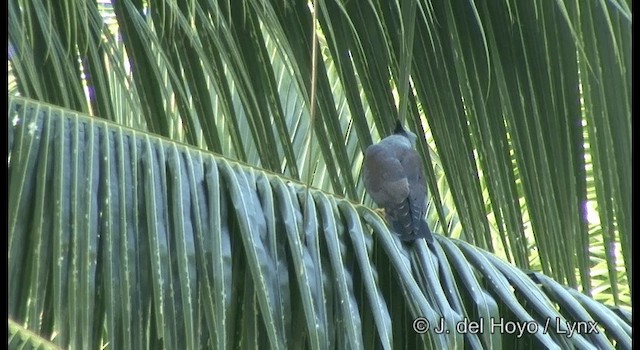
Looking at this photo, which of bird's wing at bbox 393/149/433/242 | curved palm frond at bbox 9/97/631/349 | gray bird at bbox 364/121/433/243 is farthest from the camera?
gray bird at bbox 364/121/433/243

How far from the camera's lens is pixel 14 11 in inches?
66.7

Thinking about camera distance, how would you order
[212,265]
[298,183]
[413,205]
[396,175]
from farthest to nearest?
[396,175] < [413,205] < [298,183] < [212,265]

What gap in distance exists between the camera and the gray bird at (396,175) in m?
2.37

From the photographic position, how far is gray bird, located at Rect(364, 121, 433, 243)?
2.37m

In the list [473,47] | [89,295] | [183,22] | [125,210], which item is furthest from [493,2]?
[89,295]

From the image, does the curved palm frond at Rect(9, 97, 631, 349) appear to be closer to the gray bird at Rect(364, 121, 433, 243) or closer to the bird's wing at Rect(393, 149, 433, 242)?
the bird's wing at Rect(393, 149, 433, 242)

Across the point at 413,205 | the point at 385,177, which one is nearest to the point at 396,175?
the point at 385,177

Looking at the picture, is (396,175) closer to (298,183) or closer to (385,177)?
(385,177)

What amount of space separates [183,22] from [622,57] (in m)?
0.81

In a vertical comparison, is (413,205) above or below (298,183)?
below

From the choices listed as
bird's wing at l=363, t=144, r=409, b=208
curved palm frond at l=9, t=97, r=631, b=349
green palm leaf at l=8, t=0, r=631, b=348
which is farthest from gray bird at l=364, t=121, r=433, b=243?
curved palm frond at l=9, t=97, r=631, b=349

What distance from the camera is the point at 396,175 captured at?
254cm
